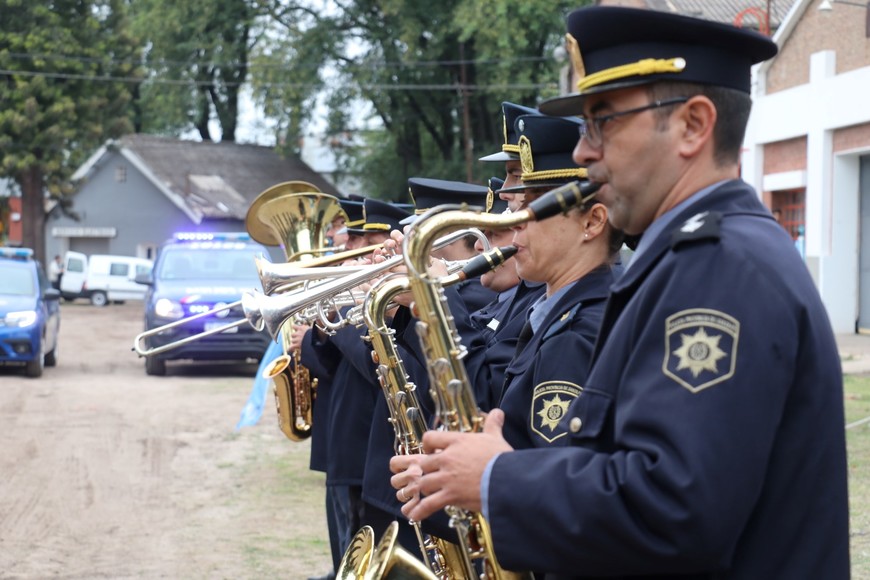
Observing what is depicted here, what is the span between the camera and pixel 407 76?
136 ft

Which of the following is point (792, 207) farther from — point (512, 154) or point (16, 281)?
point (512, 154)

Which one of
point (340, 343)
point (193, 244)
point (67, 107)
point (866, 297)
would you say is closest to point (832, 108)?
point (866, 297)

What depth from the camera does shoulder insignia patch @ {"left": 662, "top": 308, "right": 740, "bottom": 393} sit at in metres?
2.05

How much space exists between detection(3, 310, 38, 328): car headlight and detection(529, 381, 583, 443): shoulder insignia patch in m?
14.6

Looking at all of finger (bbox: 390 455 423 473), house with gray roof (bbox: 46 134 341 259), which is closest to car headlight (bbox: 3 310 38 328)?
finger (bbox: 390 455 423 473)

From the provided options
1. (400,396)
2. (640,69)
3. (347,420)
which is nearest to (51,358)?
(347,420)

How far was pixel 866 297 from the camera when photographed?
22.3 meters

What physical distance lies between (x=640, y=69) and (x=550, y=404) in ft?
3.22

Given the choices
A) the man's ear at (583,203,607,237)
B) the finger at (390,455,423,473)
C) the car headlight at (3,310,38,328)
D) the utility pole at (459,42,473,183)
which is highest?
the utility pole at (459,42,473,183)

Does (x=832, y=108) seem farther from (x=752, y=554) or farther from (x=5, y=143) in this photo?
(x=5, y=143)

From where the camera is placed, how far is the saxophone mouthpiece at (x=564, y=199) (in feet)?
7.97

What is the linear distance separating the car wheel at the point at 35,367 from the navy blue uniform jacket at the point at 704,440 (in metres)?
15.6

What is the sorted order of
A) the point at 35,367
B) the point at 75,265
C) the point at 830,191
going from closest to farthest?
the point at 35,367 → the point at 830,191 → the point at 75,265

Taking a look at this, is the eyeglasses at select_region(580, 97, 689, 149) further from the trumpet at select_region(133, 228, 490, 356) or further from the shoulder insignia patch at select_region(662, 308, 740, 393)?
the trumpet at select_region(133, 228, 490, 356)
